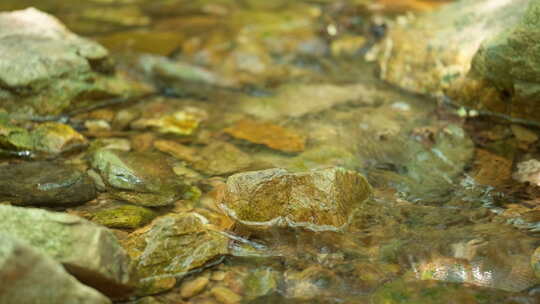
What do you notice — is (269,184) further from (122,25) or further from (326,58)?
(122,25)

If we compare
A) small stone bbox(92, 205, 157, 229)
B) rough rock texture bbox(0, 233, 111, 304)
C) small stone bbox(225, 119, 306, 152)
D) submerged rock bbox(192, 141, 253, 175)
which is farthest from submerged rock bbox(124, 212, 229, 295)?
small stone bbox(225, 119, 306, 152)

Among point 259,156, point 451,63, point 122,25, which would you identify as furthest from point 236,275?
point 122,25

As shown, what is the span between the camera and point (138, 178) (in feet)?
12.1

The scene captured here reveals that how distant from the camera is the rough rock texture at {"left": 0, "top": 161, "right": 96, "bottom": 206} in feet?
10.8

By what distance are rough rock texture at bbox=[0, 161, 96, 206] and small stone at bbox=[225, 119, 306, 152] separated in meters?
1.56

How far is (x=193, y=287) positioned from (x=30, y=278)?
0.95 meters

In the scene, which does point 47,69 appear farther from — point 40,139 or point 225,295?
point 225,295

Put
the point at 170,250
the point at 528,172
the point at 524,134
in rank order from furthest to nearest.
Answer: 1. the point at 524,134
2. the point at 528,172
3. the point at 170,250

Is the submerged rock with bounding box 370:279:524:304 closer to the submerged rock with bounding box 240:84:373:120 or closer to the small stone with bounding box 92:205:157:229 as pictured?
the small stone with bounding box 92:205:157:229

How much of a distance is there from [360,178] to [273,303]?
1.27 meters

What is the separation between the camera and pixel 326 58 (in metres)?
6.98

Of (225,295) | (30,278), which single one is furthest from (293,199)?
(30,278)

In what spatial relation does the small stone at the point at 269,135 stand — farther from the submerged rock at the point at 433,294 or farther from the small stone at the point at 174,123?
the submerged rock at the point at 433,294

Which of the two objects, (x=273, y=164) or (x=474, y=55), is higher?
(x=474, y=55)
